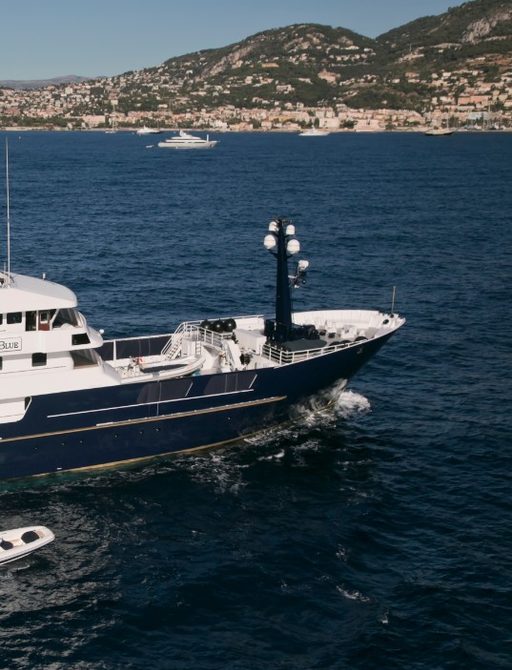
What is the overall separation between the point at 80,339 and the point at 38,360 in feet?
5.74

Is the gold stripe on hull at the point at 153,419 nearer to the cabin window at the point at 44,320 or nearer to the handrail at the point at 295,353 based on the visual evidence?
the handrail at the point at 295,353

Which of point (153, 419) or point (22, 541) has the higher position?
point (153, 419)

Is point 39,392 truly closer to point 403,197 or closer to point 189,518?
point 189,518

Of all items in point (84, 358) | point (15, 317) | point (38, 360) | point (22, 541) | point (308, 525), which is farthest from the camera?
point (84, 358)

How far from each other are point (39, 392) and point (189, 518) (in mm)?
7403

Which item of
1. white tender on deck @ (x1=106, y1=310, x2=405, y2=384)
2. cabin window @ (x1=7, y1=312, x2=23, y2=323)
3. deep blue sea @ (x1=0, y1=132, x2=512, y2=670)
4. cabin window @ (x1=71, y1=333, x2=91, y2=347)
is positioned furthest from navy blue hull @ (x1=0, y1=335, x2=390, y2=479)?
cabin window @ (x1=7, y1=312, x2=23, y2=323)

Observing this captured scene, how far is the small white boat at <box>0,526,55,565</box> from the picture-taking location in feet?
84.4

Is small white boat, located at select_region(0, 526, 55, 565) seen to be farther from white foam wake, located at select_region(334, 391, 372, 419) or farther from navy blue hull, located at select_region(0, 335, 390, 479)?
white foam wake, located at select_region(334, 391, 372, 419)

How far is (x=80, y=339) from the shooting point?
31156 millimetres

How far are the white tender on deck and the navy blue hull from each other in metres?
1.02

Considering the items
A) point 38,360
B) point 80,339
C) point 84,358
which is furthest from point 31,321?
point 84,358

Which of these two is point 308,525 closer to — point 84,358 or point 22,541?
point 22,541

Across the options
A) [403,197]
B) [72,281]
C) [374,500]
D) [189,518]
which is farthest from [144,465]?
[403,197]

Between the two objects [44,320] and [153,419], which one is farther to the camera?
[153,419]
